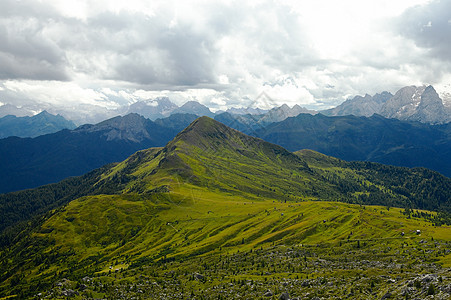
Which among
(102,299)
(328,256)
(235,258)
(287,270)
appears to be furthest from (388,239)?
(102,299)

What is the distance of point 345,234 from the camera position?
183 m

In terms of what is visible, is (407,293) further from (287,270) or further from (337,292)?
(287,270)

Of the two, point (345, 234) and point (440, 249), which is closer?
point (440, 249)

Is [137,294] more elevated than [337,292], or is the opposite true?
[337,292]

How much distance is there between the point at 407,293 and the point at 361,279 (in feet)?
78.5

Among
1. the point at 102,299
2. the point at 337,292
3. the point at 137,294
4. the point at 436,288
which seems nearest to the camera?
the point at 436,288

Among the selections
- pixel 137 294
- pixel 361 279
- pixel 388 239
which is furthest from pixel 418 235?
pixel 137 294

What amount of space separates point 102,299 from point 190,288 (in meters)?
32.2

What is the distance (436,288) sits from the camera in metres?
61.0

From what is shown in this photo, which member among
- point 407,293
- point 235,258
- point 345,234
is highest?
point 407,293

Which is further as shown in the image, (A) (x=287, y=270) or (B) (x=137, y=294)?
(A) (x=287, y=270)

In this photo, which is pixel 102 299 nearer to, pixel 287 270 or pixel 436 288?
pixel 287 270

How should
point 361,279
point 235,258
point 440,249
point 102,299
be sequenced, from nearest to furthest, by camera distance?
point 361,279 → point 102,299 → point 440,249 → point 235,258

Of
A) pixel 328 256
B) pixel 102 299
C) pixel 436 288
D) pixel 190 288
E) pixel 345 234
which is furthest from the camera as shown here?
pixel 345 234
